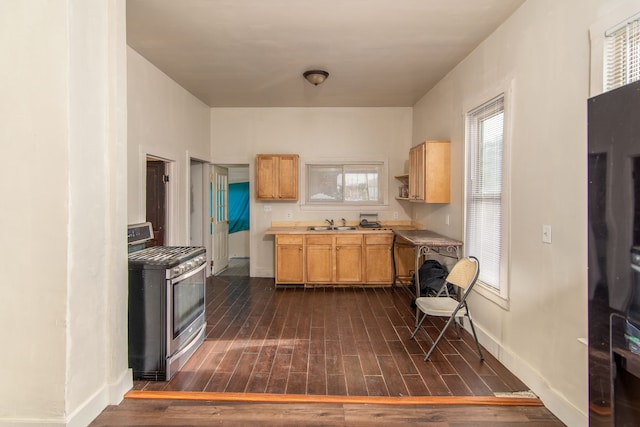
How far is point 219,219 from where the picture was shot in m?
6.16

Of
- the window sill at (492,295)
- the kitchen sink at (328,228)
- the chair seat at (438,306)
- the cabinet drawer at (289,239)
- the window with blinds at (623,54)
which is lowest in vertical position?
the chair seat at (438,306)

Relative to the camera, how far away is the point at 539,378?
7.55ft

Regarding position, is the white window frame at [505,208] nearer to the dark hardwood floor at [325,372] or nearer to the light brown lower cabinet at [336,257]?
the dark hardwood floor at [325,372]

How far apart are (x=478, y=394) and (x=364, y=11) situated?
3.09 metres

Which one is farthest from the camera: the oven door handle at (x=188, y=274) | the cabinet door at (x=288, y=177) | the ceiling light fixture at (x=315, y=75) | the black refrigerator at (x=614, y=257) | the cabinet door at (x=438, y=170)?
the cabinet door at (x=288, y=177)

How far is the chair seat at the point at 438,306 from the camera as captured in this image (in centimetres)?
286

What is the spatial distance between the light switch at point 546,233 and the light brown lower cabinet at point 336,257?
2820mm

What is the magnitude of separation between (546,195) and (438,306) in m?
1.31

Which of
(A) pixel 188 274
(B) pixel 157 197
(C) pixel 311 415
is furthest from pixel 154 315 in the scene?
(B) pixel 157 197

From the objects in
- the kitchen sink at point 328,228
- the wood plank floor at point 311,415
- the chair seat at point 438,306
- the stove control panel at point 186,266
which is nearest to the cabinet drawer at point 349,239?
the kitchen sink at point 328,228

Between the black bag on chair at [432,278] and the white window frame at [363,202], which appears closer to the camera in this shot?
the black bag on chair at [432,278]

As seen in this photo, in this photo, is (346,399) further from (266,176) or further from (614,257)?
(266,176)

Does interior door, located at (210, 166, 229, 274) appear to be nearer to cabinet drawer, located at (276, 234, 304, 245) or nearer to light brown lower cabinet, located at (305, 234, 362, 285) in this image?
cabinet drawer, located at (276, 234, 304, 245)

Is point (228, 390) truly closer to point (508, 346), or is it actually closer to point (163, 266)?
point (163, 266)
